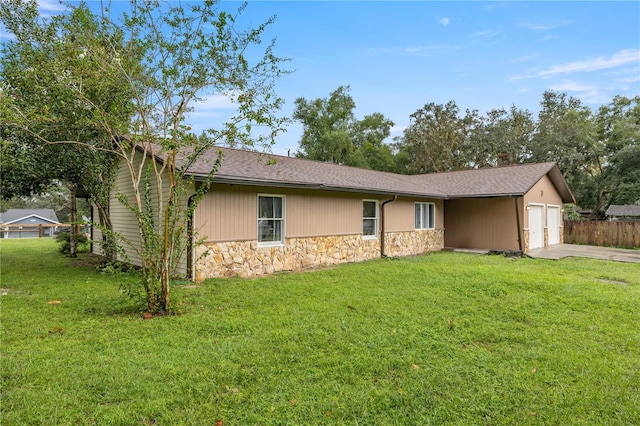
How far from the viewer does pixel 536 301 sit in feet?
19.7

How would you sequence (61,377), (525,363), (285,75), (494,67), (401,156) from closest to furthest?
(61,377) → (525,363) → (285,75) → (494,67) → (401,156)

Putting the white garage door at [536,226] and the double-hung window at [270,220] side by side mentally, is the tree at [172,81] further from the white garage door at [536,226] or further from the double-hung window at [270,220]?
the white garage door at [536,226]

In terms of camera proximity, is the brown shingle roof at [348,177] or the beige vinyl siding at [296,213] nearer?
the beige vinyl siding at [296,213]

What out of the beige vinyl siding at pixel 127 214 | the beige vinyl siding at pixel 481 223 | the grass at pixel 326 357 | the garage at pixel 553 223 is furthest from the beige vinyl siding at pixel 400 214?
the beige vinyl siding at pixel 127 214

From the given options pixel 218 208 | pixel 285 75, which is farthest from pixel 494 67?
pixel 218 208

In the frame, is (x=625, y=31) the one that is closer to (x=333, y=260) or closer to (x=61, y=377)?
(x=333, y=260)

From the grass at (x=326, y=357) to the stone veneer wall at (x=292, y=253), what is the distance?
122cm

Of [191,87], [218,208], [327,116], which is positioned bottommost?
[218,208]

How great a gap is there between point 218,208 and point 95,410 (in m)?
5.64

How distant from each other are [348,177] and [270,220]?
435 centimetres

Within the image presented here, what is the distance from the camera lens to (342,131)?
31.1 m

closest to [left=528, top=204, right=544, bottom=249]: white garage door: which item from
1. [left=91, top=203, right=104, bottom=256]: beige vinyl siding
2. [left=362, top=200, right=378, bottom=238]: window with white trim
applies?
[left=362, top=200, right=378, bottom=238]: window with white trim

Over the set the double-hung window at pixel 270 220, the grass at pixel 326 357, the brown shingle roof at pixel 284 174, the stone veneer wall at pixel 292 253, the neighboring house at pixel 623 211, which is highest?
the brown shingle roof at pixel 284 174

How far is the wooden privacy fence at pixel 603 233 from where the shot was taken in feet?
51.7
